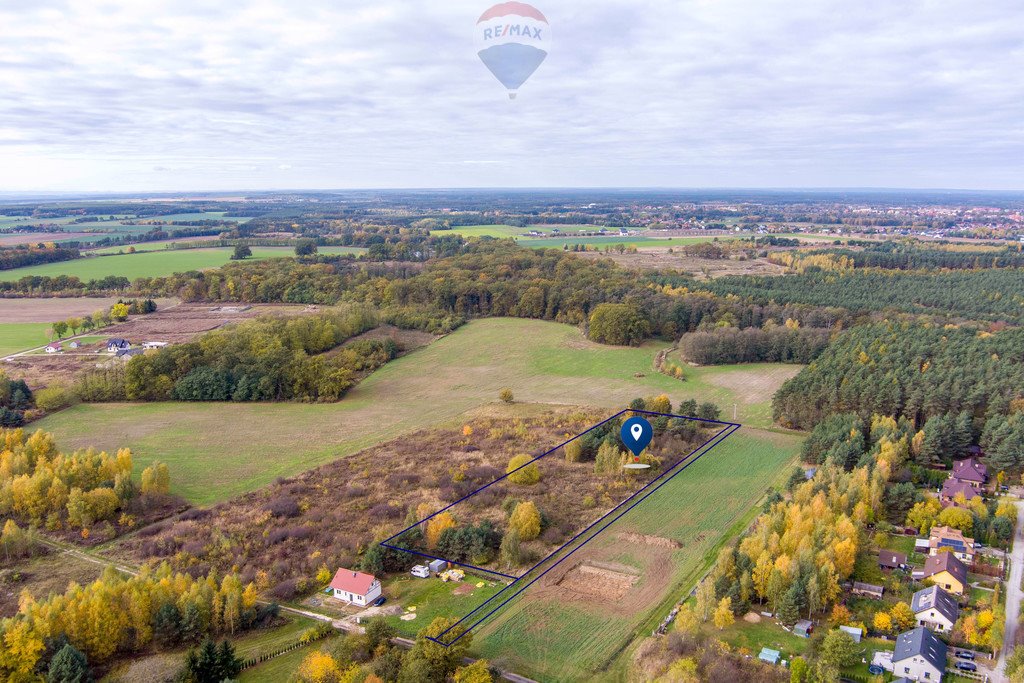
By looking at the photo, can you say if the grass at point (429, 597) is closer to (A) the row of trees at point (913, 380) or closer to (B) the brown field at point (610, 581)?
(B) the brown field at point (610, 581)

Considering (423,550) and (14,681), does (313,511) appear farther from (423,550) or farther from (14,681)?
(14,681)

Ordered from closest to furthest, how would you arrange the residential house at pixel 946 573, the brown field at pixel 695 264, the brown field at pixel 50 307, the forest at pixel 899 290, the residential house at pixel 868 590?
1. the residential house at pixel 946 573
2. the residential house at pixel 868 590
3. the forest at pixel 899 290
4. the brown field at pixel 50 307
5. the brown field at pixel 695 264

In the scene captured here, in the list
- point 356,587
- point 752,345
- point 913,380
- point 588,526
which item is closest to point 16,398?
point 356,587

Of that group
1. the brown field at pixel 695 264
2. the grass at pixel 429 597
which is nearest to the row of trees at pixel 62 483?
the grass at pixel 429 597

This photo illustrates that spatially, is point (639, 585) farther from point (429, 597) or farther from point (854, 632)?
Result: point (429, 597)

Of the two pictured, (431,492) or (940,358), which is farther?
(940,358)

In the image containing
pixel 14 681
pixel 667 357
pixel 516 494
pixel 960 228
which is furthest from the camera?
pixel 960 228

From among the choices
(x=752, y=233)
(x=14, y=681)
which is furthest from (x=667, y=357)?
(x=752, y=233)
